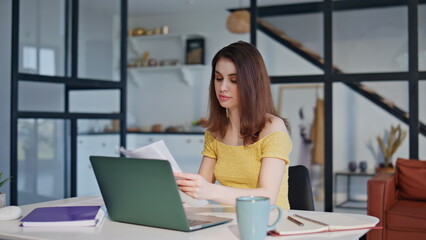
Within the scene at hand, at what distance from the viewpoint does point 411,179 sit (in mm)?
3961

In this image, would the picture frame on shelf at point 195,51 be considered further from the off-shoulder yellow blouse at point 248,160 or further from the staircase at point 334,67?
the off-shoulder yellow blouse at point 248,160

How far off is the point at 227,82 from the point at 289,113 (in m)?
3.76

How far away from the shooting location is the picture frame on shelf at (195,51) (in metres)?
7.25

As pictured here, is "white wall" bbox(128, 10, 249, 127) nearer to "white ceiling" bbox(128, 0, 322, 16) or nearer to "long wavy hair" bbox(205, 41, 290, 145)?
"white ceiling" bbox(128, 0, 322, 16)

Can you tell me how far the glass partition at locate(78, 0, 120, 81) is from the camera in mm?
4164

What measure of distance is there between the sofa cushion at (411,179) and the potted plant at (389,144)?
1.10 ft

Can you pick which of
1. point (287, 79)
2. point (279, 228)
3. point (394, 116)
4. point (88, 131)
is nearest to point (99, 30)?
point (88, 131)

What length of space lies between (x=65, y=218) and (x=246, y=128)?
2.16 ft

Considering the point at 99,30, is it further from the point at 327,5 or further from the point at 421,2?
the point at 421,2

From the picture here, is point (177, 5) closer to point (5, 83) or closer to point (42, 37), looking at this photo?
point (42, 37)

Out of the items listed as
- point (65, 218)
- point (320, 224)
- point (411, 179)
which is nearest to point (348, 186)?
point (411, 179)

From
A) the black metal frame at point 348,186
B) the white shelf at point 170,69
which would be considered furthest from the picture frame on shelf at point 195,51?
the black metal frame at point 348,186

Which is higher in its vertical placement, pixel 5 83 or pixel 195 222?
pixel 5 83

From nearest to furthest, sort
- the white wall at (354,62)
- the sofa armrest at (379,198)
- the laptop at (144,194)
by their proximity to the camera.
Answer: the laptop at (144,194) → the sofa armrest at (379,198) → the white wall at (354,62)
